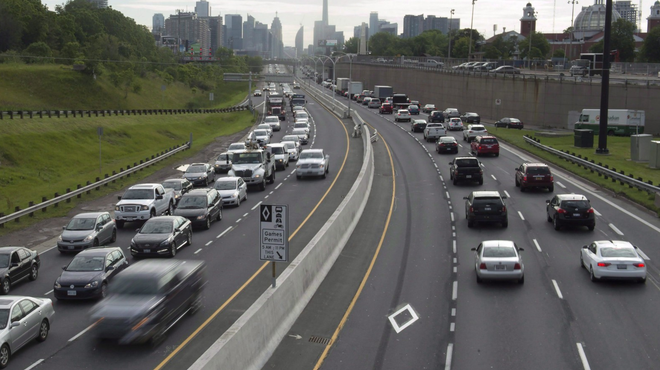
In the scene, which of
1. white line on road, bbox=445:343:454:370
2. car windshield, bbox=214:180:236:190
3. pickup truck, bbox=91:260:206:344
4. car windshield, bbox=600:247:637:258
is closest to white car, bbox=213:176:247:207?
car windshield, bbox=214:180:236:190

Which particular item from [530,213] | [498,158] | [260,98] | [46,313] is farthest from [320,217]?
[260,98]

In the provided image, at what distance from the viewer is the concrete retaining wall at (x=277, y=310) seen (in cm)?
1390

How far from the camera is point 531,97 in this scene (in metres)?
83.1

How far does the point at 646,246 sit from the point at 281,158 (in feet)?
92.0

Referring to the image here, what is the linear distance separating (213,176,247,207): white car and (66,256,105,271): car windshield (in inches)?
581

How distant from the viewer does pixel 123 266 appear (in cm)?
2291

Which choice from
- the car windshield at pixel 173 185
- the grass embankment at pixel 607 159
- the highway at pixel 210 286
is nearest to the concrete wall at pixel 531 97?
the grass embankment at pixel 607 159

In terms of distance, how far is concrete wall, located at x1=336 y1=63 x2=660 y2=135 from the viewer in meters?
70.7

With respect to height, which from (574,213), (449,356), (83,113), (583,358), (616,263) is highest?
(83,113)

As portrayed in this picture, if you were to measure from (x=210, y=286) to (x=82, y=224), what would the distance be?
8.85 m

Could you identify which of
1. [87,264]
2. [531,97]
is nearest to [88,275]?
[87,264]

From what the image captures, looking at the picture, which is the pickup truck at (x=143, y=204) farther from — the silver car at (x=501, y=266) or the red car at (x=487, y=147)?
the red car at (x=487, y=147)

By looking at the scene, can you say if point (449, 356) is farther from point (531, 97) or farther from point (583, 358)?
point (531, 97)

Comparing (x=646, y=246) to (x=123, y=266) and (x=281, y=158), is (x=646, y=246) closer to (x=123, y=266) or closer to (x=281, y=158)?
(x=123, y=266)
